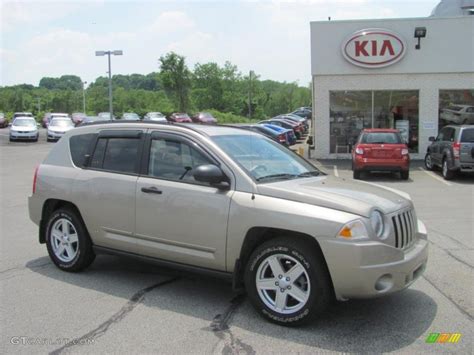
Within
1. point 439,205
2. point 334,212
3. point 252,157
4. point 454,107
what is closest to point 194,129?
point 252,157

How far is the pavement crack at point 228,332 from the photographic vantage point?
4.00 meters

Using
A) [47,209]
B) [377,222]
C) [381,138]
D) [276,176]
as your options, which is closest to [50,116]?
[381,138]

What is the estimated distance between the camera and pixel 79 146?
616 centimetres

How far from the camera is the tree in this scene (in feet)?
214

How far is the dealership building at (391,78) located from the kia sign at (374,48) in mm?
38

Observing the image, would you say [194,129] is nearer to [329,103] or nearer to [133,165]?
[133,165]

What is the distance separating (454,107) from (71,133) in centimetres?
1848

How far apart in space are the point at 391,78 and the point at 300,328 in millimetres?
Result: 18442

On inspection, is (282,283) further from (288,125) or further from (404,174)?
(288,125)

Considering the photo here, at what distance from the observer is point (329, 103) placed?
21.6 meters

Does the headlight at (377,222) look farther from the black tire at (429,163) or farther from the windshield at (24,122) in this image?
the windshield at (24,122)

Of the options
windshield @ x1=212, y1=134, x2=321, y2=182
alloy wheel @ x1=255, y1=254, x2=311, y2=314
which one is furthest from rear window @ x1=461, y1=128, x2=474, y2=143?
alloy wheel @ x1=255, y1=254, x2=311, y2=314

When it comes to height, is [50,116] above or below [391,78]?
below

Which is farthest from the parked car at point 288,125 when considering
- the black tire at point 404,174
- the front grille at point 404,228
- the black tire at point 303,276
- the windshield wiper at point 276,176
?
the black tire at point 303,276
